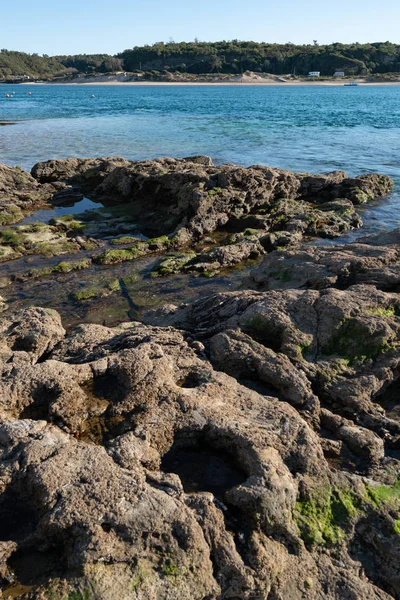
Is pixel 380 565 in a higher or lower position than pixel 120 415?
lower

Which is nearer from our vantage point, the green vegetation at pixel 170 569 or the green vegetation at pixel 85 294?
the green vegetation at pixel 170 569

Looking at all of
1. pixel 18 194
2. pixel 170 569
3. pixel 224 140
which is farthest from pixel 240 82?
pixel 170 569

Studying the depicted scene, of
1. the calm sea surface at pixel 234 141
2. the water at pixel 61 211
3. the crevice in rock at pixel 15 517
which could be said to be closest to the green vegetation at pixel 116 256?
the water at pixel 61 211

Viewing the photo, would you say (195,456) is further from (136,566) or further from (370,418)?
(370,418)

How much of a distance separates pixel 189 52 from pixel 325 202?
19311cm

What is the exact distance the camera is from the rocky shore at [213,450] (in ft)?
12.2

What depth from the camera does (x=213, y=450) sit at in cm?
489

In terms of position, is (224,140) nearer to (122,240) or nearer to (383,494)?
(122,240)

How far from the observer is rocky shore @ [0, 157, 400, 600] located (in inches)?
147

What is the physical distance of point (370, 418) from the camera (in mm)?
6031

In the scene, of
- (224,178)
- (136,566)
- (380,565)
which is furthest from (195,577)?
(224,178)

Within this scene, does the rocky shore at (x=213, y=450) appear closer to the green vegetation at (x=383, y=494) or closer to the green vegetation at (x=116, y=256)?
the green vegetation at (x=383, y=494)

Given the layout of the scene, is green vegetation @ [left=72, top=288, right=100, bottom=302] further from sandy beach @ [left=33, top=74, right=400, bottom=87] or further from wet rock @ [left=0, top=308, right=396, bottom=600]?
sandy beach @ [left=33, top=74, right=400, bottom=87]

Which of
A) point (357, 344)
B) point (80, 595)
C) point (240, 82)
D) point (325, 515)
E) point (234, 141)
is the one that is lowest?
point (234, 141)
